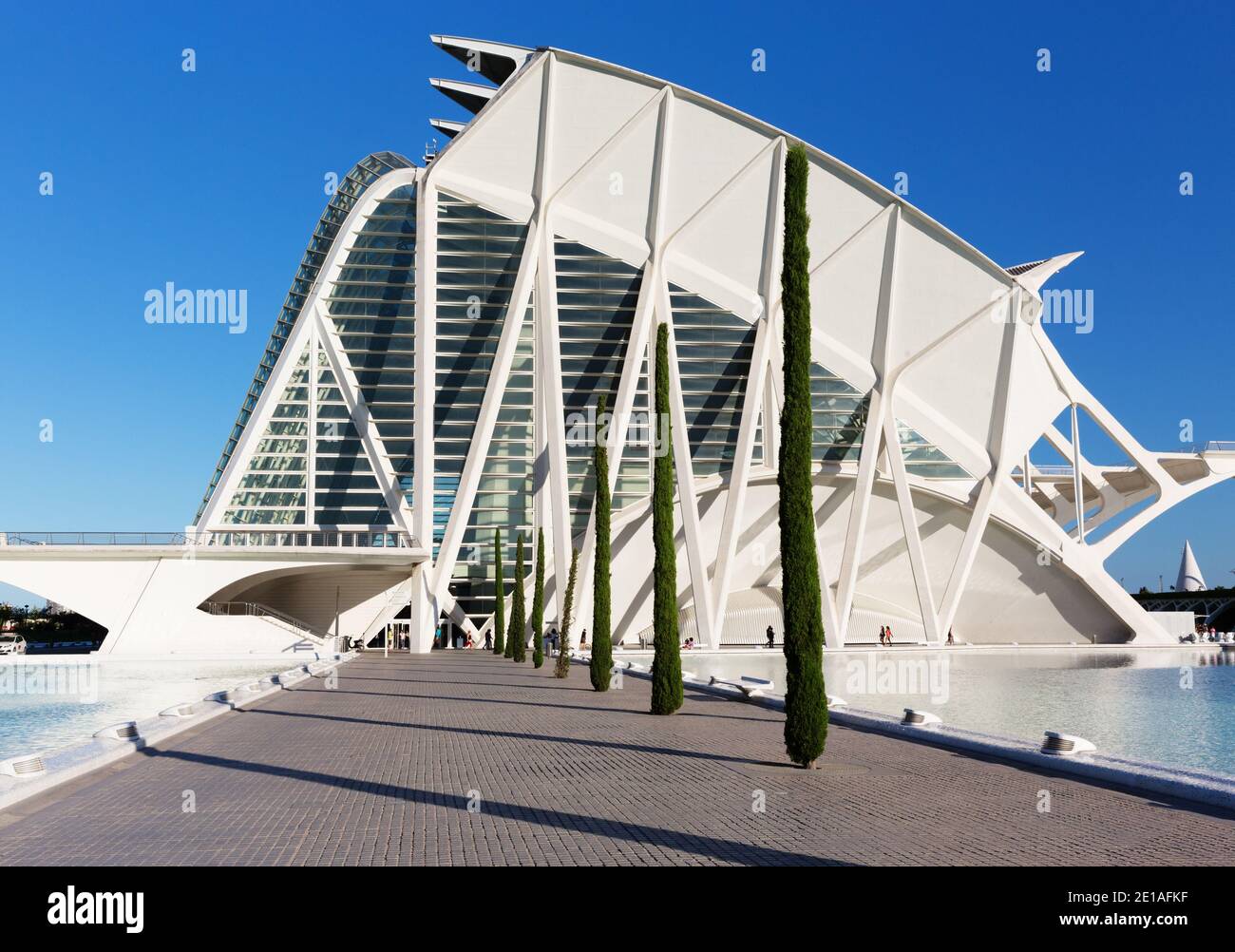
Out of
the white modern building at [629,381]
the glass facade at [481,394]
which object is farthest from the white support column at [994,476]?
the glass facade at [481,394]

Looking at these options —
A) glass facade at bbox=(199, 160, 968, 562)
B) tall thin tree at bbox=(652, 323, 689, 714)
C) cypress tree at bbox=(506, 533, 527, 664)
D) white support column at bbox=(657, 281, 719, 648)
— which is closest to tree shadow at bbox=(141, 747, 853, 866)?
tall thin tree at bbox=(652, 323, 689, 714)

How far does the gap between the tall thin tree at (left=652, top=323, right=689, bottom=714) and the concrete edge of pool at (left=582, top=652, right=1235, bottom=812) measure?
9.38 feet

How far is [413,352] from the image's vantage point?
51500mm

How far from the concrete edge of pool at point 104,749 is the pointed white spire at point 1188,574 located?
87.5m

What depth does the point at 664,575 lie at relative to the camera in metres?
20.9

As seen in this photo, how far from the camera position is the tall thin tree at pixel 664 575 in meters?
19.3

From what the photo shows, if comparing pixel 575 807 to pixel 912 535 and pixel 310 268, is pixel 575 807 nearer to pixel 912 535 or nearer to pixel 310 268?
pixel 912 535

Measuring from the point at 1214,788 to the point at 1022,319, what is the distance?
144 ft

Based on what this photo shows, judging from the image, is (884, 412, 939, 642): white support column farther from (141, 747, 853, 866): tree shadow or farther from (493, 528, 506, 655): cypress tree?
(141, 747, 853, 866): tree shadow

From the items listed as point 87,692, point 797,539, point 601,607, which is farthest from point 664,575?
point 87,692

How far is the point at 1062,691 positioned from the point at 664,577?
1065cm
